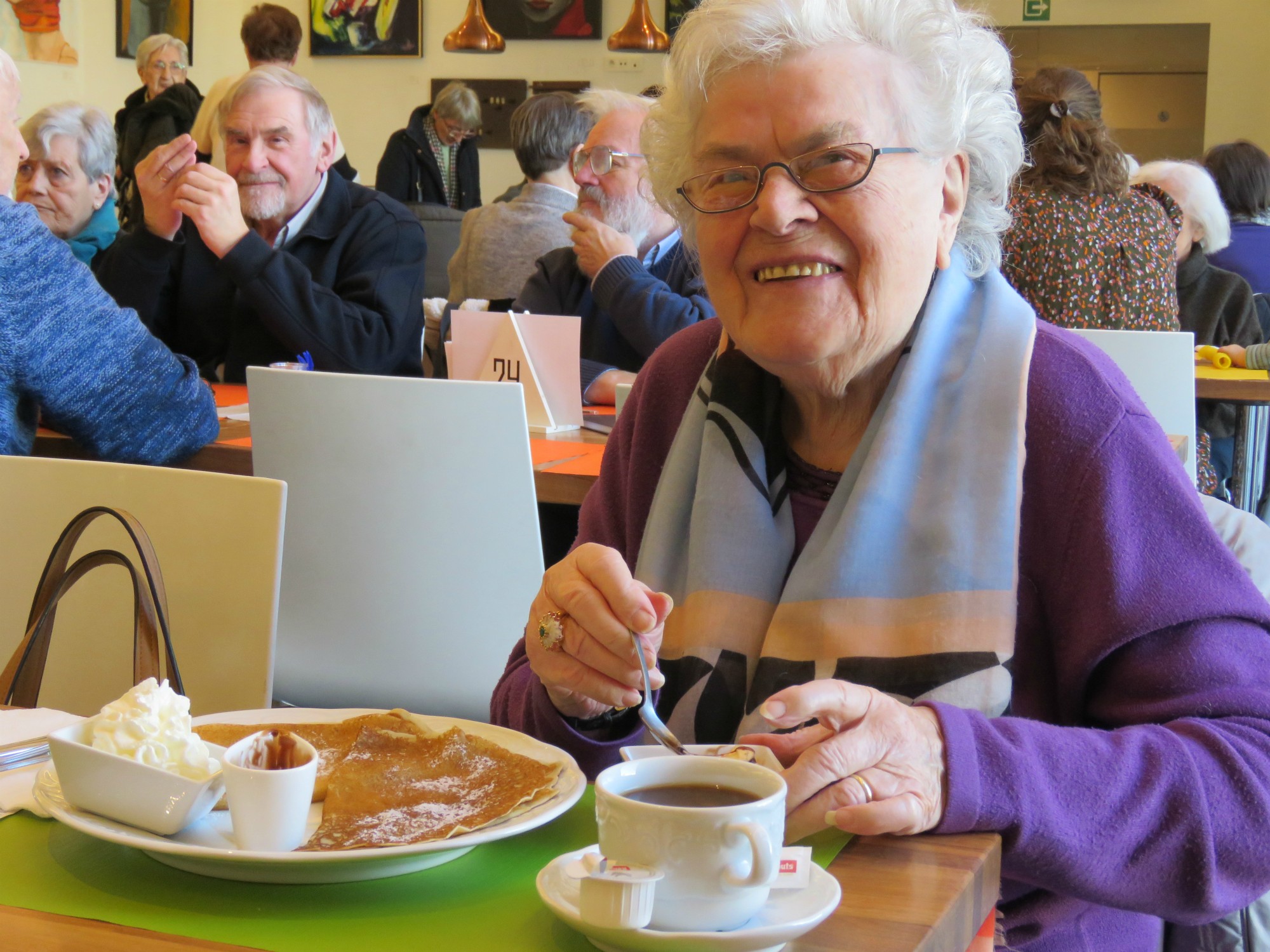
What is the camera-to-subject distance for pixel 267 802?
715 millimetres

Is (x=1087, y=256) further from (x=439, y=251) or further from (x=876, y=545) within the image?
(x=439, y=251)

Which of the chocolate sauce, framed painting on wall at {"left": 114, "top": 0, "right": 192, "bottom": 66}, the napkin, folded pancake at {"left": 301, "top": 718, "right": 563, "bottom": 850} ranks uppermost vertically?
framed painting on wall at {"left": 114, "top": 0, "right": 192, "bottom": 66}

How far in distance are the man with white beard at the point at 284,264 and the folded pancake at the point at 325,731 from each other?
2.33 meters

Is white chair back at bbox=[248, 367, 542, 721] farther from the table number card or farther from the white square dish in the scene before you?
the white square dish

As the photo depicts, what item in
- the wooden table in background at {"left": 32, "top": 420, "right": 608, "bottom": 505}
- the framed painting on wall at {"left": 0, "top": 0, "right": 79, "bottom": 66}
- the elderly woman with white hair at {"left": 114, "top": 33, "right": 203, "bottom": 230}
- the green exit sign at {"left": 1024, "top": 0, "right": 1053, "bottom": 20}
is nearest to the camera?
the wooden table in background at {"left": 32, "top": 420, "right": 608, "bottom": 505}

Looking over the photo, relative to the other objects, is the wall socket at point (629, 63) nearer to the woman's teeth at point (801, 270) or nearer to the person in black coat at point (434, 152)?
the person in black coat at point (434, 152)

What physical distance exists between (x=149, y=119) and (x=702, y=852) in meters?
Result: 6.26

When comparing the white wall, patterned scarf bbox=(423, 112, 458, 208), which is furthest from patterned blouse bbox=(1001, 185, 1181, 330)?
the white wall

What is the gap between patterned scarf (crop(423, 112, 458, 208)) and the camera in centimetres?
783

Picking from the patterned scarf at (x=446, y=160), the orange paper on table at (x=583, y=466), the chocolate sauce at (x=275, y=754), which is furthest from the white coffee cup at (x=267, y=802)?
the patterned scarf at (x=446, y=160)

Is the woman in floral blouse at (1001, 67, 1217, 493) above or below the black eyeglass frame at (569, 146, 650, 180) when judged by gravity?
below

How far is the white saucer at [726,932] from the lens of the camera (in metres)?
0.63

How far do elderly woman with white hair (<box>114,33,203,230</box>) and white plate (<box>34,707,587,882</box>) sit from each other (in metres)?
5.47

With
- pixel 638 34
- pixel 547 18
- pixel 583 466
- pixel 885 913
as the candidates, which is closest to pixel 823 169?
pixel 885 913
